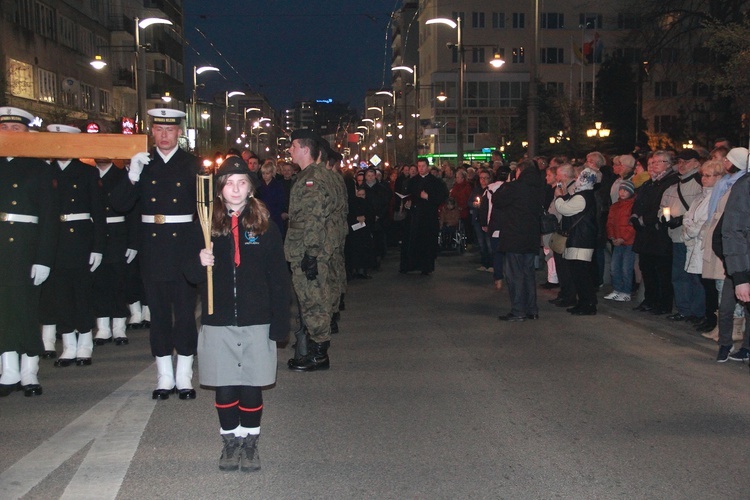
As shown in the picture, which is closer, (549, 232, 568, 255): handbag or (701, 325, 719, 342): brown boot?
(701, 325, 719, 342): brown boot

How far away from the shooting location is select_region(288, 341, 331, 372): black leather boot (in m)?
8.73

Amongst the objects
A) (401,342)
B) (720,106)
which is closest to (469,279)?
(401,342)

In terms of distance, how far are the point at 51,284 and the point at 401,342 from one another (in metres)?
3.73

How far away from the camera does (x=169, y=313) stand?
745cm

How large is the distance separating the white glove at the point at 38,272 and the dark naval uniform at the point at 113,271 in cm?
211

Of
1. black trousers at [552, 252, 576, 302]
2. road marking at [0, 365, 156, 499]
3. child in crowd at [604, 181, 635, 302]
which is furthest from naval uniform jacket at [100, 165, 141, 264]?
child in crowd at [604, 181, 635, 302]

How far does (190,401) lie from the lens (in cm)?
744

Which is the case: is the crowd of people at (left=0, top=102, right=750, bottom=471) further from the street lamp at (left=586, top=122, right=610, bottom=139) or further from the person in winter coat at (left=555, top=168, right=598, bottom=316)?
the street lamp at (left=586, top=122, right=610, bottom=139)

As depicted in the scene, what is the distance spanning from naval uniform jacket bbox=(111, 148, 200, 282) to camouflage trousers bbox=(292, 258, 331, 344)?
167 centimetres

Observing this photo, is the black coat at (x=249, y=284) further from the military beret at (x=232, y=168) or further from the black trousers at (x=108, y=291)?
the black trousers at (x=108, y=291)

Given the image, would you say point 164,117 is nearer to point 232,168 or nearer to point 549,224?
point 232,168

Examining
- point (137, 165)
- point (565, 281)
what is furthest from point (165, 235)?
point (565, 281)

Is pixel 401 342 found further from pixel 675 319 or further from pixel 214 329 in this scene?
pixel 214 329

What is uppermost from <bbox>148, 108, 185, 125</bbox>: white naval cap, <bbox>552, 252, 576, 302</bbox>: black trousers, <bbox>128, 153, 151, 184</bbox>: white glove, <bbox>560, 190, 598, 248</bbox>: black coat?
<bbox>148, 108, 185, 125</bbox>: white naval cap
